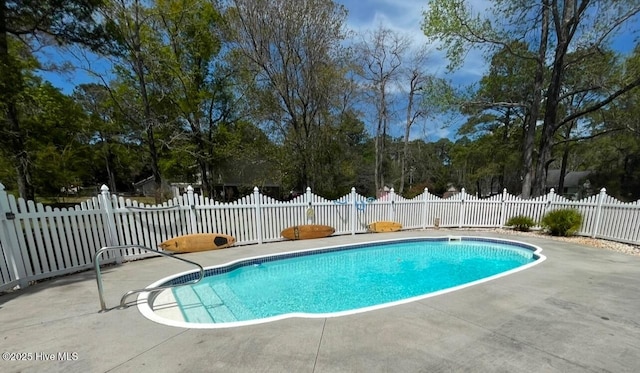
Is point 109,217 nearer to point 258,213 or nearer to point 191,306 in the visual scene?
point 191,306

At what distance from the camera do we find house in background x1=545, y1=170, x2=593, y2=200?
91.7 feet

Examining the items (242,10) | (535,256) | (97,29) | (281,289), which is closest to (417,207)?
(535,256)

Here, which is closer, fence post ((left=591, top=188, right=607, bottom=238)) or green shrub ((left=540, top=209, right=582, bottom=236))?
fence post ((left=591, top=188, right=607, bottom=238))

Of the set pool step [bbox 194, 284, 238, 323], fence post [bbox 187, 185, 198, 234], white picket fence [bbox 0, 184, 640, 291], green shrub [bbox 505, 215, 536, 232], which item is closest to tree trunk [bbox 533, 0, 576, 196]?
white picket fence [bbox 0, 184, 640, 291]

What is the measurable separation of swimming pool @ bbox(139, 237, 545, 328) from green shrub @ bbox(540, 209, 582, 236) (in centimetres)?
207

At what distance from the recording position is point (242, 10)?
12.0 m

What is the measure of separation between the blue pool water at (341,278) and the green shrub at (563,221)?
212 cm

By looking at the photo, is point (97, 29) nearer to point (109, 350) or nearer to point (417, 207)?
point (109, 350)

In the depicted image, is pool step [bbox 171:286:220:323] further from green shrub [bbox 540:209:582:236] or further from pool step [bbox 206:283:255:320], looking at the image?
green shrub [bbox 540:209:582:236]

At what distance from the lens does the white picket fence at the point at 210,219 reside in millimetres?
4471

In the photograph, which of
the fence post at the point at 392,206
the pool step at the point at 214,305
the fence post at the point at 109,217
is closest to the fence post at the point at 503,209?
the fence post at the point at 392,206

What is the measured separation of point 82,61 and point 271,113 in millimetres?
8031

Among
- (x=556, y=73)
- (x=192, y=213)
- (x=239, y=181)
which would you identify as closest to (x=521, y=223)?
(x=556, y=73)

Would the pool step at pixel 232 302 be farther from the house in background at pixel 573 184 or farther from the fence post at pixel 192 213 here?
the house in background at pixel 573 184
